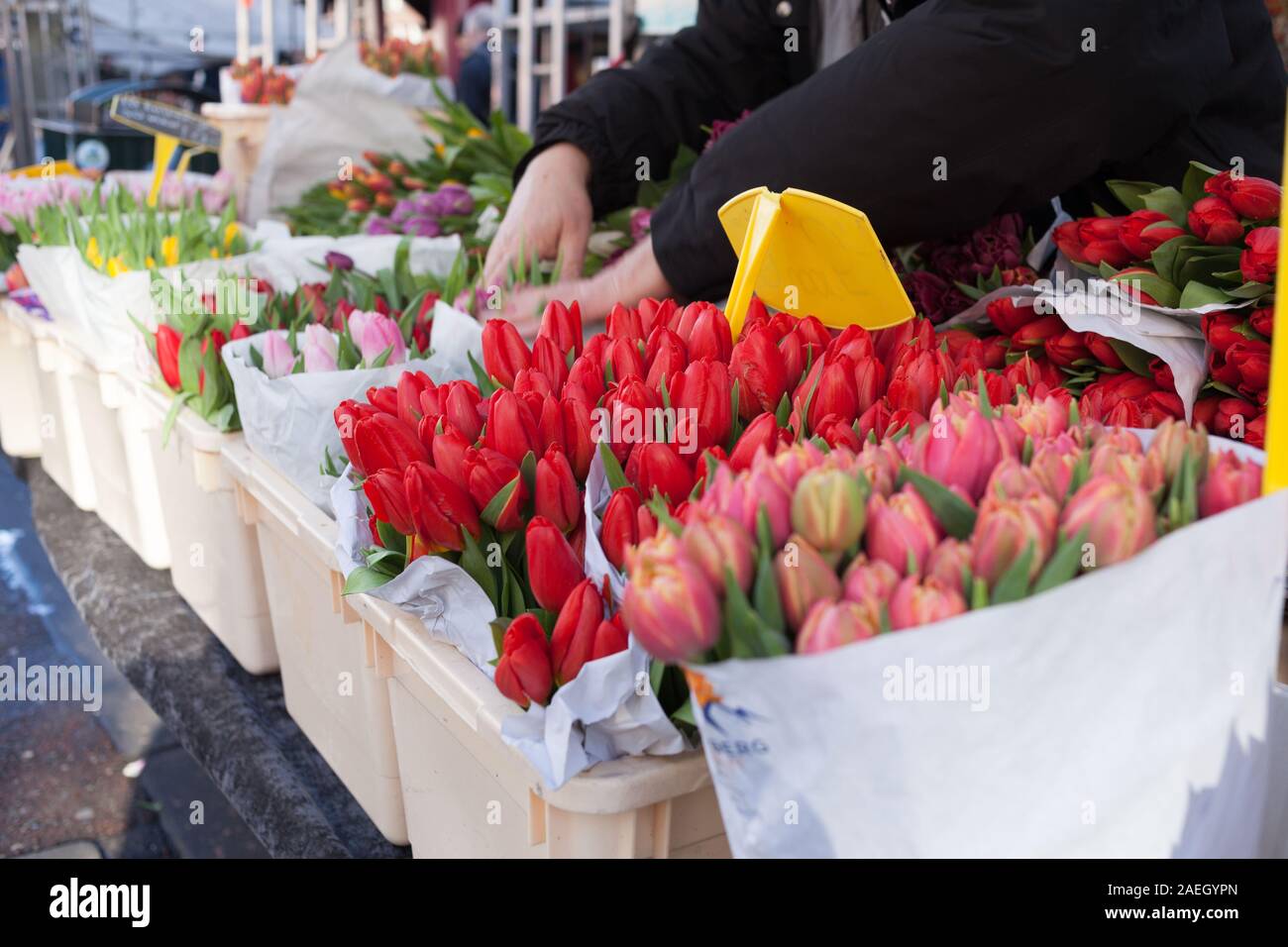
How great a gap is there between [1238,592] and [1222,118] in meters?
0.88

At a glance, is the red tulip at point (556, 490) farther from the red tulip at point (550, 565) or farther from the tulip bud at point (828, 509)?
the tulip bud at point (828, 509)

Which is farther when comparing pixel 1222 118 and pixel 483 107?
pixel 483 107

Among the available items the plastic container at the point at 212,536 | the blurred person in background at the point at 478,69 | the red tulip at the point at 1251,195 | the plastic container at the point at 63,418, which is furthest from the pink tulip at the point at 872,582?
the blurred person in background at the point at 478,69

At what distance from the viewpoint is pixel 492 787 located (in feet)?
3.13

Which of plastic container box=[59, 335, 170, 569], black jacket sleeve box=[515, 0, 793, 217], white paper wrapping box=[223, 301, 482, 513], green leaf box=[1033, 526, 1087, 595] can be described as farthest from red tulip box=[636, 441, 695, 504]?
plastic container box=[59, 335, 170, 569]

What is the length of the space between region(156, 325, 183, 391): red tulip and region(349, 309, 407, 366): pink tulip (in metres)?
0.38

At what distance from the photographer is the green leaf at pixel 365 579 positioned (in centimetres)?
99

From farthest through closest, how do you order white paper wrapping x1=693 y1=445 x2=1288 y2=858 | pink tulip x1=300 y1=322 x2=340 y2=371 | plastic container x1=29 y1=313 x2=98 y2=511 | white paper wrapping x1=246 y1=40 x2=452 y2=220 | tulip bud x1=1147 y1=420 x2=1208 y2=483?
1. white paper wrapping x1=246 y1=40 x2=452 y2=220
2. plastic container x1=29 y1=313 x2=98 y2=511
3. pink tulip x1=300 y1=322 x2=340 y2=371
4. tulip bud x1=1147 y1=420 x2=1208 y2=483
5. white paper wrapping x1=693 y1=445 x2=1288 y2=858

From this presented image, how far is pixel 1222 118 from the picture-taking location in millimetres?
1308

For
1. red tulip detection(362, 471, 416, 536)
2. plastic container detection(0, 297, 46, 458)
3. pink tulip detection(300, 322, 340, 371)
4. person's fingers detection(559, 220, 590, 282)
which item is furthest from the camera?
plastic container detection(0, 297, 46, 458)

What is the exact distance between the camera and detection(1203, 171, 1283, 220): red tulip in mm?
1109

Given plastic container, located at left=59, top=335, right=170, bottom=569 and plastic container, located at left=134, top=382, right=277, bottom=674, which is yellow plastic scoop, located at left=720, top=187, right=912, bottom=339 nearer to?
plastic container, located at left=134, top=382, right=277, bottom=674
